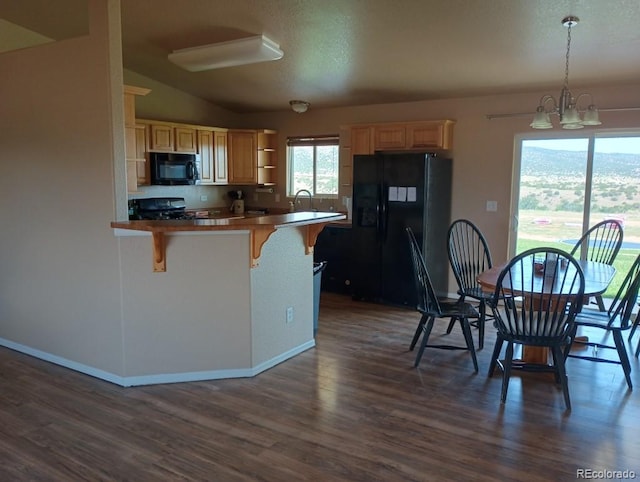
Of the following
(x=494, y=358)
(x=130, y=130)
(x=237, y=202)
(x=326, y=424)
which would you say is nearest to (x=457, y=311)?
(x=494, y=358)

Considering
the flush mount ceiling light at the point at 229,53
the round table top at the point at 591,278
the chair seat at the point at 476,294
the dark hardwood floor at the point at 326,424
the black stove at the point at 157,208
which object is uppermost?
the flush mount ceiling light at the point at 229,53

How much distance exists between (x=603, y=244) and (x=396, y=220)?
203 centimetres

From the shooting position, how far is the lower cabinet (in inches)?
232

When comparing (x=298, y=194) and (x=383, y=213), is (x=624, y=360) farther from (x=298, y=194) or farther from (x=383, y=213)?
(x=298, y=194)

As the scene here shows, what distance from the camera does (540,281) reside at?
3.42 meters

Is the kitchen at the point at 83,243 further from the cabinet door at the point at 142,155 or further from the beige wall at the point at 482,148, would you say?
the beige wall at the point at 482,148

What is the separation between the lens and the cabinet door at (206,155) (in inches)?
251

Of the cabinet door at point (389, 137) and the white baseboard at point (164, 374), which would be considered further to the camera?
the cabinet door at point (389, 137)

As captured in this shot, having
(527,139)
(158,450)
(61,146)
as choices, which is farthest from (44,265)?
(527,139)

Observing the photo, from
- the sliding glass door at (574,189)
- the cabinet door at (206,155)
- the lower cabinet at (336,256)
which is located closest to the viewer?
the sliding glass door at (574,189)

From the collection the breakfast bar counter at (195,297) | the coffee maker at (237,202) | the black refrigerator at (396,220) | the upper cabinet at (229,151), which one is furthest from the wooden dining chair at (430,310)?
the coffee maker at (237,202)

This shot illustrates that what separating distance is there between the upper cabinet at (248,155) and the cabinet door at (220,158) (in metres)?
0.08

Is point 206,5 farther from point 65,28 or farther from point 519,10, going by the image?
point 519,10

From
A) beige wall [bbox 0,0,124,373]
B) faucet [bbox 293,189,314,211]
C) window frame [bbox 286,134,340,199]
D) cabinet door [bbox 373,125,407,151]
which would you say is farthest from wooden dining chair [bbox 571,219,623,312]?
beige wall [bbox 0,0,124,373]
